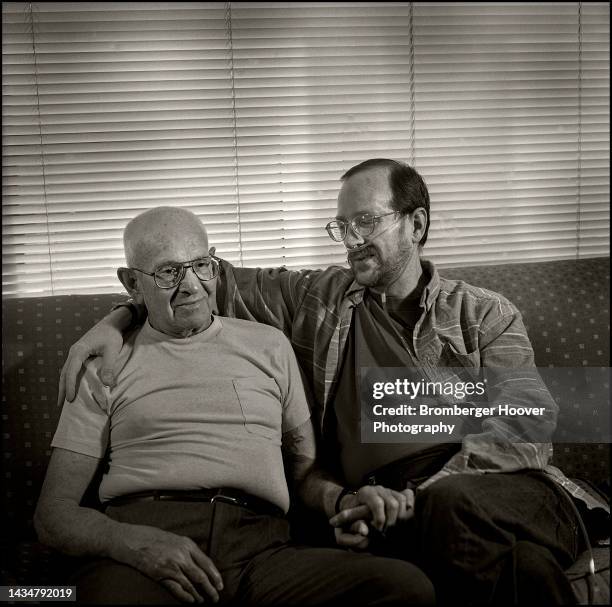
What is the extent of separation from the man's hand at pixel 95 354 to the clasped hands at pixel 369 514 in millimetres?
559

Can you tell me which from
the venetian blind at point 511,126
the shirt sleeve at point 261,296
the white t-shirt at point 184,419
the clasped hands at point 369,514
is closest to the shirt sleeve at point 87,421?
the white t-shirt at point 184,419

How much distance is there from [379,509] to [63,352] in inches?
34.8

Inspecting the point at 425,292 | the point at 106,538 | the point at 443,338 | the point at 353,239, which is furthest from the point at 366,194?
the point at 106,538

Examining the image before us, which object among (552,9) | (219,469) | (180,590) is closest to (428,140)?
(552,9)

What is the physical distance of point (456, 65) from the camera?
6.90ft

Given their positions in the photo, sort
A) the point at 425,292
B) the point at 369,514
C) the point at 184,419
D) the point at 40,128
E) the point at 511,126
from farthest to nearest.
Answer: the point at 511,126
the point at 40,128
the point at 425,292
the point at 184,419
the point at 369,514

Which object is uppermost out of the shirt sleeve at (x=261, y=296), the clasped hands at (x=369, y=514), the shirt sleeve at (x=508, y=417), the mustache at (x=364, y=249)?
the mustache at (x=364, y=249)

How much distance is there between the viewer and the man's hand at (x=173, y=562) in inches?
44.7

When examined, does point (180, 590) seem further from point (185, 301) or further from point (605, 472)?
point (605, 472)

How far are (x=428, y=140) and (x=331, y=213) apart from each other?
405mm

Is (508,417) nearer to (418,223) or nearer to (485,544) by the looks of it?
(485,544)

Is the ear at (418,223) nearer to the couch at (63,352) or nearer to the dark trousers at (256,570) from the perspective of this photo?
the couch at (63,352)

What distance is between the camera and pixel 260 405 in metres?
1.37

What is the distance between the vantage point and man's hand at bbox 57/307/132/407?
51.9 inches
